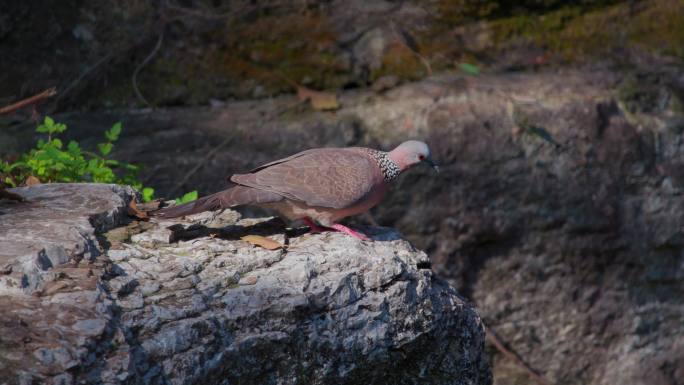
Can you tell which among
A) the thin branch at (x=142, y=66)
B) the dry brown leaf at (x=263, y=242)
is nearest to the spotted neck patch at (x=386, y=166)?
the dry brown leaf at (x=263, y=242)

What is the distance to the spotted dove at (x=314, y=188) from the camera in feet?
12.5

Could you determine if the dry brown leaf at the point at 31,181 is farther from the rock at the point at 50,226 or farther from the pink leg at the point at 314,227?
the pink leg at the point at 314,227

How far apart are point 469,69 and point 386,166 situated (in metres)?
2.34

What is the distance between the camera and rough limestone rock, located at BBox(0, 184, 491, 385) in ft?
9.19

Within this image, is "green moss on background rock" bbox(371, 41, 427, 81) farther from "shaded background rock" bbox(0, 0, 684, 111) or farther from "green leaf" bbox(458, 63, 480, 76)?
"green leaf" bbox(458, 63, 480, 76)

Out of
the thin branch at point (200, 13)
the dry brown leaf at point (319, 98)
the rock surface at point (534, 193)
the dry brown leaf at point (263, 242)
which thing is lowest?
the rock surface at point (534, 193)

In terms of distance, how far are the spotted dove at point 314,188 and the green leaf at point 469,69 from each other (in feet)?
7.62

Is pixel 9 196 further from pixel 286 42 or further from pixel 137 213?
pixel 286 42

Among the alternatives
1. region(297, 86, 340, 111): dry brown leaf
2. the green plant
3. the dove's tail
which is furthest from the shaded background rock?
the dove's tail

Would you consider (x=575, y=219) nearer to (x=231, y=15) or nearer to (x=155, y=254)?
(x=231, y=15)

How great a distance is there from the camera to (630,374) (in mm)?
5961

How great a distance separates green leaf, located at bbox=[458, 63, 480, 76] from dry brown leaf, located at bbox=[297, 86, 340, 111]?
3.20 feet

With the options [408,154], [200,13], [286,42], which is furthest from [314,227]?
[200,13]

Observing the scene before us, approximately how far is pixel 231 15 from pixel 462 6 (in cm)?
174
